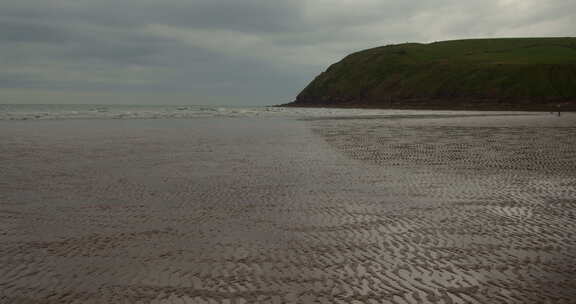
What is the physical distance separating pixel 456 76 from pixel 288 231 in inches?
4991

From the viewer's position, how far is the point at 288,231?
9.07 metres

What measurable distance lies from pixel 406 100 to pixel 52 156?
115 metres

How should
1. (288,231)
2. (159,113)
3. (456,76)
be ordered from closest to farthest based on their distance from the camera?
(288,231), (159,113), (456,76)

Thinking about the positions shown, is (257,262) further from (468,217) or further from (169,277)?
(468,217)

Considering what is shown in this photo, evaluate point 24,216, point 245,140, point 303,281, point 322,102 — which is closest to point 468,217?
point 303,281

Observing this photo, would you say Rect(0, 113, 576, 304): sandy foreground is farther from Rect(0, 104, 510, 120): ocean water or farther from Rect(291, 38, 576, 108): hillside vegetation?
Rect(291, 38, 576, 108): hillside vegetation

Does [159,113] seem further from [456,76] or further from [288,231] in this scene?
[456,76]

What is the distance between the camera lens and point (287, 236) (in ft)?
28.6

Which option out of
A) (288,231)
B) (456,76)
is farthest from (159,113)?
(456,76)

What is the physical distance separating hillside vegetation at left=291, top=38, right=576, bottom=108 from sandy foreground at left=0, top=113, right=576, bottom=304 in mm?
92654

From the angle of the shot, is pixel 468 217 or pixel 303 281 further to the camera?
pixel 468 217

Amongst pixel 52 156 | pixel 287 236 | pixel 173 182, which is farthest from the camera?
pixel 52 156

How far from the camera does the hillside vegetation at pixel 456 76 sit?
10519cm

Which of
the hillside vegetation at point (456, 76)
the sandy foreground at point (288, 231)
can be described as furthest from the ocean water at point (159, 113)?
the sandy foreground at point (288, 231)
